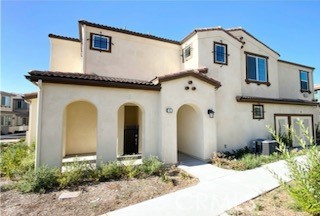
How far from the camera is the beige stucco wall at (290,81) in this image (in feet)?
57.5

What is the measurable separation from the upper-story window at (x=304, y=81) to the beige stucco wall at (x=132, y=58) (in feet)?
46.4

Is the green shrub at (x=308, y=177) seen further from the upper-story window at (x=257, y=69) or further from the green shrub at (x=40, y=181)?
the upper-story window at (x=257, y=69)

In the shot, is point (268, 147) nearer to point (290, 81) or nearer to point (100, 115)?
point (290, 81)

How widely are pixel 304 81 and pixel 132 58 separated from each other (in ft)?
61.1

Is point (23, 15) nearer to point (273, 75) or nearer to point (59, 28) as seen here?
point (59, 28)

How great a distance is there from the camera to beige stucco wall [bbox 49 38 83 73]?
1362 centimetres

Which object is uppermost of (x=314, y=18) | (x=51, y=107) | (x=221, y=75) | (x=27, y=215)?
(x=314, y=18)

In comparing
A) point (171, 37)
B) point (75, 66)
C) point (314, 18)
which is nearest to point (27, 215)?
point (75, 66)

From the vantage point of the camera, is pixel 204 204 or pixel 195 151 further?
pixel 195 151

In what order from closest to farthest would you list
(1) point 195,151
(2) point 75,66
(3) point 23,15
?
(3) point 23,15 → (1) point 195,151 → (2) point 75,66

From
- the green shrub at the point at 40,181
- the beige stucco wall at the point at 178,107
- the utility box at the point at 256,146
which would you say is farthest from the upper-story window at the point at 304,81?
the green shrub at the point at 40,181

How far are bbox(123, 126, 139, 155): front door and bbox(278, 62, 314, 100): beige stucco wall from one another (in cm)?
1506

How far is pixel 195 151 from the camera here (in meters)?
11.4

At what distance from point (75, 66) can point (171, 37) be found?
8.30 m
